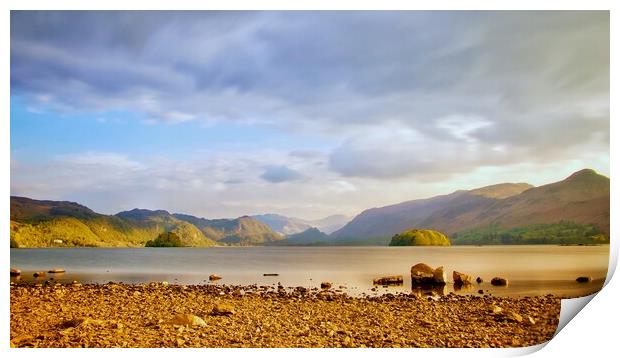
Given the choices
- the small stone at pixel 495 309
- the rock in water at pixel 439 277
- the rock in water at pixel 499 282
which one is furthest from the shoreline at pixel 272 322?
the rock in water at pixel 499 282

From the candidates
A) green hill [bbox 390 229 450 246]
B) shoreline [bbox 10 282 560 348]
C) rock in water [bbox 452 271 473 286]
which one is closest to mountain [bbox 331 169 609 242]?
green hill [bbox 390 229 450 246]

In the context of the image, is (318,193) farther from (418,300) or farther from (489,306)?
(489,306)

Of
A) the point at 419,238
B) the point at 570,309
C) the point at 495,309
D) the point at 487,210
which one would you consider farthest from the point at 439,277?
the point at 419,238

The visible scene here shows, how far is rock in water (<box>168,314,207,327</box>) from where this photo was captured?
4605 millimetres

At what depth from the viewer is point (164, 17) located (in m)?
6.38

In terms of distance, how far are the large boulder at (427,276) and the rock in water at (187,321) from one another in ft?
16.7

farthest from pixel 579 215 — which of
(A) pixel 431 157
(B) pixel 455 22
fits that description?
(B) pixel 455 22

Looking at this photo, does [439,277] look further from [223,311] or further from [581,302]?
[223,311]

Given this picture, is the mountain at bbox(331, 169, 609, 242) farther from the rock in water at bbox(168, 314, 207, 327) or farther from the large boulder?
the rock in water at bbox(168, 314, 207, 327)

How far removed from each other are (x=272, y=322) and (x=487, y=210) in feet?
65.3

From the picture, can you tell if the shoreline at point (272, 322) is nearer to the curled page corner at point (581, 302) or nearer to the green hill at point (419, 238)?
the curled page corner at point (581, 302)

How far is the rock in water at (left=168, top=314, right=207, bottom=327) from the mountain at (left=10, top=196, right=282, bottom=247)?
520 cm

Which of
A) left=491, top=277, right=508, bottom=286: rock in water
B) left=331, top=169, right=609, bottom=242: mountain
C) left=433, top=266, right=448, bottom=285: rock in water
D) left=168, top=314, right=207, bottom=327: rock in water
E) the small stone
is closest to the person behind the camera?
left=168, top=314, right=207, bottom=327: rock in water

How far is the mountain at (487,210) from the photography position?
50.2ft
